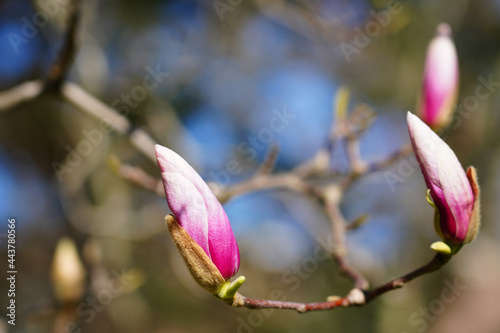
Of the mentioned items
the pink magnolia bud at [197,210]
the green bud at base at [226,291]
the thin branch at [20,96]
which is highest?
the pink magnolia bud at [197,210]

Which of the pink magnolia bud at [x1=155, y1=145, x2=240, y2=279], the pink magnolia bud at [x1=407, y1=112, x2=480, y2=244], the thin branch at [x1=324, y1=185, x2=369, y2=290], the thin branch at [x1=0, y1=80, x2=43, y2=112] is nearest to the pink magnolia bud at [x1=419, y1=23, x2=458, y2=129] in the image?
the thin branch at [x1=324, y1=185, x2=369, y2=290]

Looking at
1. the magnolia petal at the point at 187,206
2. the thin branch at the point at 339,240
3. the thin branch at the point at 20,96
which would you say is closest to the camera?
the magnolia petal at the point at 187,206

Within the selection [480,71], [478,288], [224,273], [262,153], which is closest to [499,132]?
[480,71]

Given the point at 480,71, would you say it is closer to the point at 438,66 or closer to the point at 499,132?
the point at 499,132

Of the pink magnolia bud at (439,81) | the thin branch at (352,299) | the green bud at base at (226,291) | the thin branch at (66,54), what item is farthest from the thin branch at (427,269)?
the thin branch at (66,54)

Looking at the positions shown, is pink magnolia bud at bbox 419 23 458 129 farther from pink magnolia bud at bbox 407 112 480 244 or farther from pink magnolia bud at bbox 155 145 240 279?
pink magnolia bud at bbox 155 145 240 279

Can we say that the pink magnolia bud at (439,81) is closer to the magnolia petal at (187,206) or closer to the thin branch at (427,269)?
the thin branch at (427,269)
